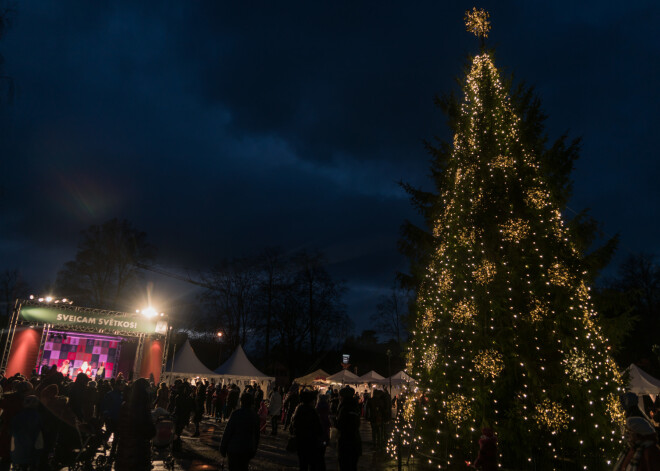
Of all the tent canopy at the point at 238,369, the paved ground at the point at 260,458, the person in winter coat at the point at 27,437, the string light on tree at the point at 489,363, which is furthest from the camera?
the tent canopy at the point at 238,369

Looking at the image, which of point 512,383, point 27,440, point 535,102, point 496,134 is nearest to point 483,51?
point 535,102

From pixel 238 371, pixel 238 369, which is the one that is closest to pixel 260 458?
pixel 238 371

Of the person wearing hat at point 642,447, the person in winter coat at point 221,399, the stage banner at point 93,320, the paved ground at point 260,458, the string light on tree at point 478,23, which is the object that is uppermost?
the string light on tree at point 478,23

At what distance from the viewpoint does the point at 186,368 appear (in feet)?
70.9

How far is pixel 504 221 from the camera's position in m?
8.55

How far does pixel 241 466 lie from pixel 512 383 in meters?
5.28

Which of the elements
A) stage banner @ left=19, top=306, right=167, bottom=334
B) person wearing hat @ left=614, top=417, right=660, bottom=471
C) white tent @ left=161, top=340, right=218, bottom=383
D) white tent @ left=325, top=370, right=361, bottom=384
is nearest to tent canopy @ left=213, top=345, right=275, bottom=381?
white tent @ left=161, top=340, right=218, bottom=383

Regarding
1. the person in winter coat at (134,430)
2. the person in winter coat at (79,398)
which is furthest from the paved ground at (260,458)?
the person in winter coat at (134,430)

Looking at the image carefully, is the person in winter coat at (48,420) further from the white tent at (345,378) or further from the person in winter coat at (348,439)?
the white tent at (345,378)

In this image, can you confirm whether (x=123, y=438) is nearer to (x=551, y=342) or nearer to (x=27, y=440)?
(x=27, y=440)

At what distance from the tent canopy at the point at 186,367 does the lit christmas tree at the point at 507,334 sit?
14933 mm

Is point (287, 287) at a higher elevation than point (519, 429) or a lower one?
higher

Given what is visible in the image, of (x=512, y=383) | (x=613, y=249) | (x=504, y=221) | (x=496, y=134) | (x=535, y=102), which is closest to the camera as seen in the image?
(x=512, y=383)

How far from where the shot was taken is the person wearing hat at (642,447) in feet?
11.8
